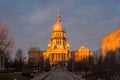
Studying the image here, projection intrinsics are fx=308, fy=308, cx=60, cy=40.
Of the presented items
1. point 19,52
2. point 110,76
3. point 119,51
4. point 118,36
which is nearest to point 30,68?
point 19,52

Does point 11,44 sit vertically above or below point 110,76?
above

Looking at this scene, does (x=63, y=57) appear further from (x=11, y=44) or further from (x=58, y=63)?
(x=11, y=44)

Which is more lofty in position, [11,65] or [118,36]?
[118,36]

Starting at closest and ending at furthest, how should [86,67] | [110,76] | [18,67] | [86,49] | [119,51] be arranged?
[110,76] < [86,67] < [18,67] < [119,51] < [86,49]

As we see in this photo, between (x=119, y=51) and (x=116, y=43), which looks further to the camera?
(x=116, y=43)

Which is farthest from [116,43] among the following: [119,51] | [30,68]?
[30,68]

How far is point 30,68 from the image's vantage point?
9625 cm

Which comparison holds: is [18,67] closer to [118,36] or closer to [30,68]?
[30,68]

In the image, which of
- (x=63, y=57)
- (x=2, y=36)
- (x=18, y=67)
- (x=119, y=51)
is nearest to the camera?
(x=2, y=36)

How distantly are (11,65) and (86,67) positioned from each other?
130ft

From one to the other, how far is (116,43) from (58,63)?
84.5 metres

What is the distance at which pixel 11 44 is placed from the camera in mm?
45688

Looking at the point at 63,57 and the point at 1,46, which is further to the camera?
the point at 63,57

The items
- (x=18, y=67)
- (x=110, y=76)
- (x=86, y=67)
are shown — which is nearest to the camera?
(x=110, y=76)
